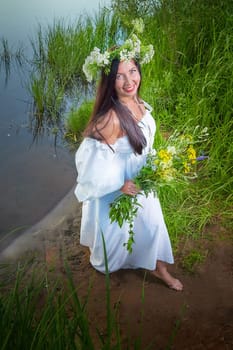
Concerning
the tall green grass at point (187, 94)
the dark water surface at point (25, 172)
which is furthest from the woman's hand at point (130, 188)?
the dark water surface at point (25, 172)

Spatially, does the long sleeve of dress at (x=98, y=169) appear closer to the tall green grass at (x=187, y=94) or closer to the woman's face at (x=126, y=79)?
the woman's face at (x=126, y=79)

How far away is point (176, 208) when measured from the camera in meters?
3.71

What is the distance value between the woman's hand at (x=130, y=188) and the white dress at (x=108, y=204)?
0.11 ft

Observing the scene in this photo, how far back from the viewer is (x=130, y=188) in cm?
262

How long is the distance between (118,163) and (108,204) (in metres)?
0.31

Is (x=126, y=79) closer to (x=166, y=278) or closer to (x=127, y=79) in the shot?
(x=127, y=79)

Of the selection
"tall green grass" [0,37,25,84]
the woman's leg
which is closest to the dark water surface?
"tall green grass" [0,37,25,84]

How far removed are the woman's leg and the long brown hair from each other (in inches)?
36.1

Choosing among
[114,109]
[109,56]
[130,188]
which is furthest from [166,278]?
[109,56]

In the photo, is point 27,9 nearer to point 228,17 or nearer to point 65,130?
point 65,130

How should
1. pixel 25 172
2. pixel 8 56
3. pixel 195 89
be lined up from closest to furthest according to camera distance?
pixel 195 89 → pixel 25 172 → pixel 8 56

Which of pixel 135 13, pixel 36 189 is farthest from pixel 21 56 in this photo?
pixel 36 189

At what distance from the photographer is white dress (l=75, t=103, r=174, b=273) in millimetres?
2568

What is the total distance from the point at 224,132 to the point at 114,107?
1690 millimetres
